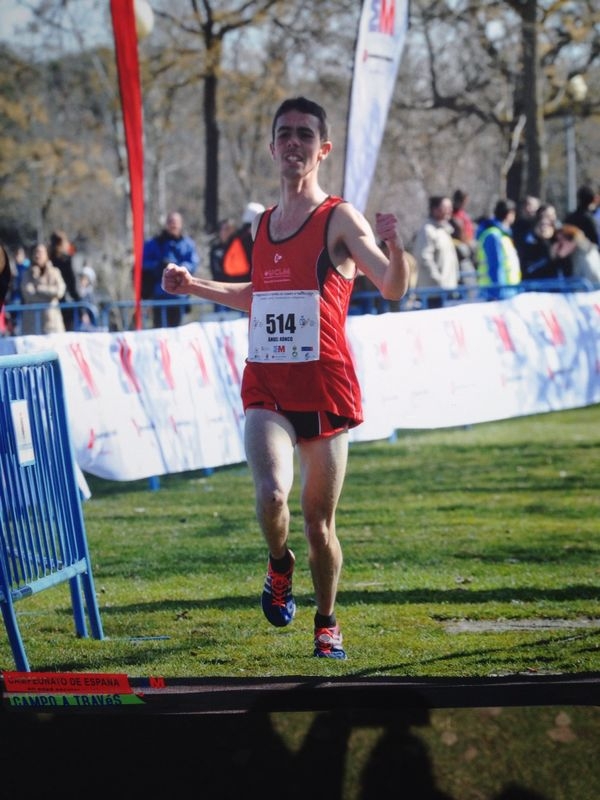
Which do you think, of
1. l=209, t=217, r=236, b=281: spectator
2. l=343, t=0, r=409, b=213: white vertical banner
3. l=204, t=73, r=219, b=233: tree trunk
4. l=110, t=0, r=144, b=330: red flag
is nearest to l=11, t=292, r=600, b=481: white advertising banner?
l=110, t=0, r=144, b=330: red flag

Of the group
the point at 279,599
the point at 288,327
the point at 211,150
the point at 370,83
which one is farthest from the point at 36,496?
the point at 211,150

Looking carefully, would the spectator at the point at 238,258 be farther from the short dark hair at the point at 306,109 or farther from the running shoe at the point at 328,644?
the running shoe at the point at 328,644

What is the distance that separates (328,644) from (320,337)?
4.25 feet

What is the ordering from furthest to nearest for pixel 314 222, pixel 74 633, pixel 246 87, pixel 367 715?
pixel 246 87
pixel 74 633
pixel 314 222
pixel 367 715

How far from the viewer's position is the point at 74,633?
267 inches

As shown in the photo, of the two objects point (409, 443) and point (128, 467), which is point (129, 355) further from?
point (409, 443)

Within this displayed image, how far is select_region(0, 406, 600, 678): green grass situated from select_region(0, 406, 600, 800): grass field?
0.06 feet

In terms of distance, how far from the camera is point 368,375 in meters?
13.3

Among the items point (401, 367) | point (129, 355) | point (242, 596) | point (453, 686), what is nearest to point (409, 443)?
point (401, 367)

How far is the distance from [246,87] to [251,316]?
26403 mm

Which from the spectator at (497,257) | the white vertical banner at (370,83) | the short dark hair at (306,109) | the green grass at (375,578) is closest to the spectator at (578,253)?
the spectator at (497,257)

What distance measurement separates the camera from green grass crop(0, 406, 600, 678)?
6078 mm

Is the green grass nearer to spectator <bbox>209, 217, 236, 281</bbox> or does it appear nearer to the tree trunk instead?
spectator <bbox>209, 217, 236, 281</bbox>

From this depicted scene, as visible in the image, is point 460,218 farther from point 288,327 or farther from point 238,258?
point 288,327
